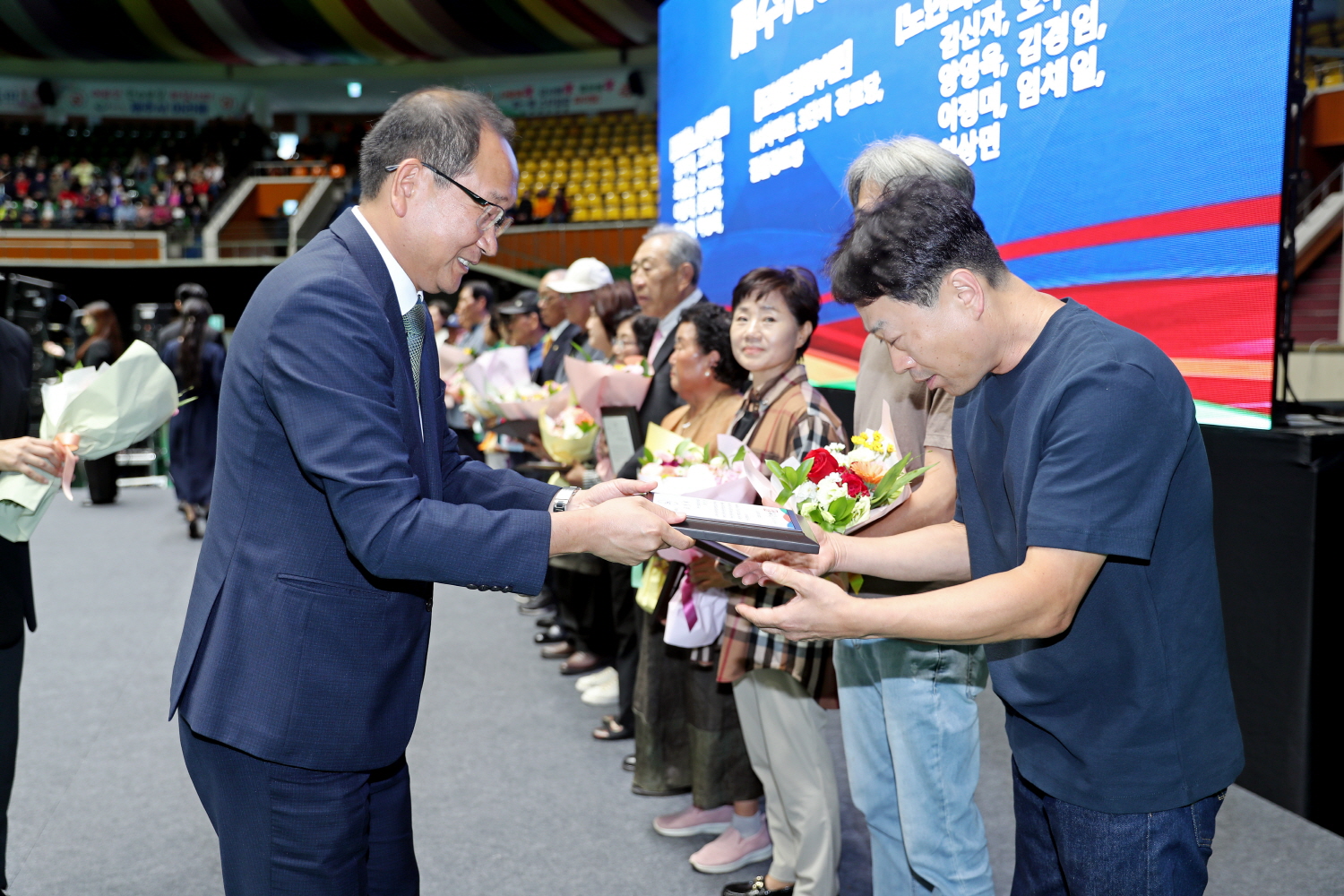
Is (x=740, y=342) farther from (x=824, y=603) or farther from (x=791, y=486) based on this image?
(x=824, y=603)

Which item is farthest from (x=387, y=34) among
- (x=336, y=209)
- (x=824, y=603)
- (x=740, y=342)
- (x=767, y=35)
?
(x=824, y=603)

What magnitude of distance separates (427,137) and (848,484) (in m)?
0.90

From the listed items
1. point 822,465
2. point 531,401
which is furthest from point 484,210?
point 531,401

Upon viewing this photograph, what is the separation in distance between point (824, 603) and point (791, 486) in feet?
1.81

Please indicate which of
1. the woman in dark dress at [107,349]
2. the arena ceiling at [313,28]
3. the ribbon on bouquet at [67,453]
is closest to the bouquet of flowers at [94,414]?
the ribbon on bouquet at [67,453]

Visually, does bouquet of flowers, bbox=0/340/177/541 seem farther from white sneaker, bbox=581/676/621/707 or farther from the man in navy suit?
white sneaker, bbox=581/676/621/707

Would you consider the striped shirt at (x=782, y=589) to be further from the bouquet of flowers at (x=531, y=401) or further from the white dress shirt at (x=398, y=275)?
the bouquet of flowers at (x=531, y=401)

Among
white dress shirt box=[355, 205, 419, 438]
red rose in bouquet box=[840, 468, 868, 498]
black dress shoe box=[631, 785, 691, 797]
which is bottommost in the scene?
black dress shoe box=[631, 785, 691, 797]

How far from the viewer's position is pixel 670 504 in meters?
1.57

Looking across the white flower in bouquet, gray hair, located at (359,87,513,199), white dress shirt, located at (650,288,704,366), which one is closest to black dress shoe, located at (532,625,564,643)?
white dress shirt, located at (650,288,704,366)

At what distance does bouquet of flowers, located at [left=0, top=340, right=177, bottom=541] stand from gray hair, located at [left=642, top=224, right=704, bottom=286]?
1840 mm

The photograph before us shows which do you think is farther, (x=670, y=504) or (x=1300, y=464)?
(x=1300, y=464)

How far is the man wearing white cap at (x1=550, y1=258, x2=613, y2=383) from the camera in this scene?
4754 millimetres

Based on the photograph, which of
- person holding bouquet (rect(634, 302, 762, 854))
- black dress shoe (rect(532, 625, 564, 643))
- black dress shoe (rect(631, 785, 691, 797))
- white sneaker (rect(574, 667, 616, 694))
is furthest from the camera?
black dress shoe (rect(532, 625, 564, 643))
